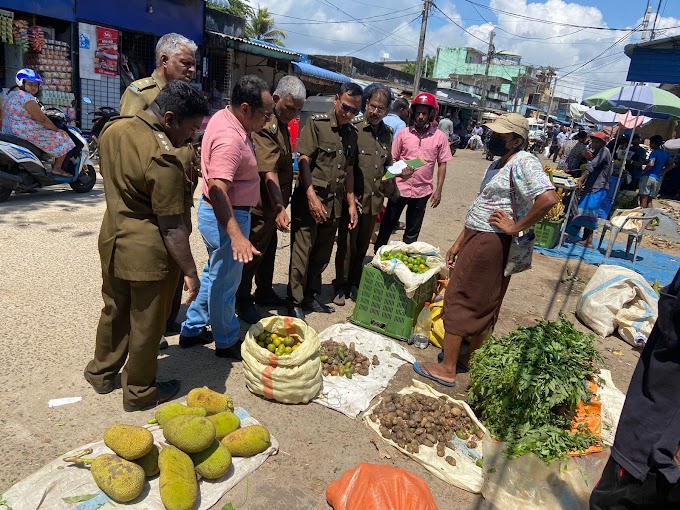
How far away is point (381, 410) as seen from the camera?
324cm

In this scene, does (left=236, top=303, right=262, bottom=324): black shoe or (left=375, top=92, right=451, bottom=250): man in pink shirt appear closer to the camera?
(left=236, top=303, right=262, bottom=324): black shoe

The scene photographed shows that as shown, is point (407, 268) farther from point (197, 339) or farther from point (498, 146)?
point (197, 339)

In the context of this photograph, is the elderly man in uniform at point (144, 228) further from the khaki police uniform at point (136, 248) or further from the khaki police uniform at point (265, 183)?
the khaki police uniform at point (265, 183)

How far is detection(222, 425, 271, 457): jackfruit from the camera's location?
261 cm

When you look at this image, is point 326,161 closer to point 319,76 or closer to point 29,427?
point 29,427

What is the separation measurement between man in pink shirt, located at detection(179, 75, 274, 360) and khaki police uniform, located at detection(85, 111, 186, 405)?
0.46m

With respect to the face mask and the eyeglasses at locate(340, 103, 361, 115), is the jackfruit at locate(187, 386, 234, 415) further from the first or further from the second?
the eyeglasses at locate(340, 103, 361, 115)

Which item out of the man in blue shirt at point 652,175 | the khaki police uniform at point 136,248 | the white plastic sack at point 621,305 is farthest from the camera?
the man in blue shirt at point 652,175

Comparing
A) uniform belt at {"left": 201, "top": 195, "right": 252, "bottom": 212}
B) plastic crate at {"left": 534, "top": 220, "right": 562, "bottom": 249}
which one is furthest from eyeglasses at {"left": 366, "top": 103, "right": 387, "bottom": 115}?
plastic crate at {"left": 534, "top": 220, "right": 562, "bottom": 249}

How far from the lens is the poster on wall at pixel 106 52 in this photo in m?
11.1

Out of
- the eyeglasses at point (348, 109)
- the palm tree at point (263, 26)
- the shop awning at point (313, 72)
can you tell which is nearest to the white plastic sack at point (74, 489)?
the eyeglasses at point (348, 109)

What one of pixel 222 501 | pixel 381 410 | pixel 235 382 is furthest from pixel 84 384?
pixel 381 410

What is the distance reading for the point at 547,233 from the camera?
8398 mm

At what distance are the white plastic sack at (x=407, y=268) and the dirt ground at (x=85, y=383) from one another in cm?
63
